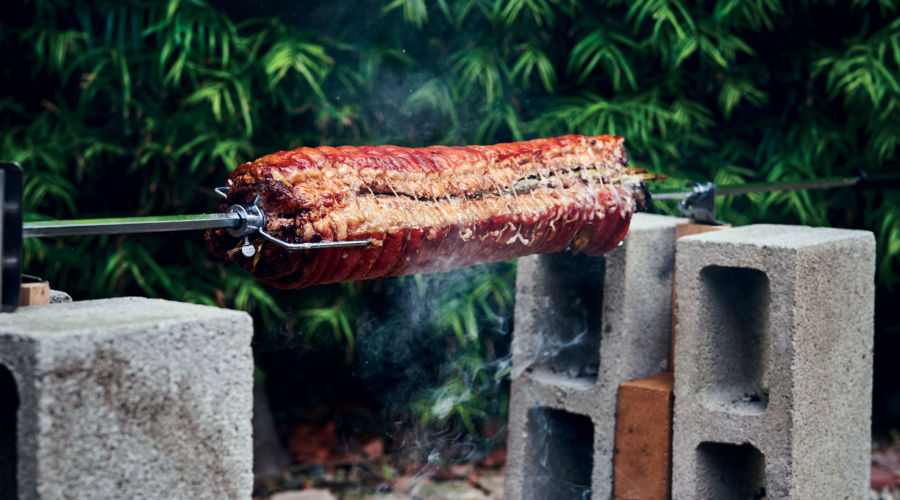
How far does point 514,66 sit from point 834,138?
5.63 ft

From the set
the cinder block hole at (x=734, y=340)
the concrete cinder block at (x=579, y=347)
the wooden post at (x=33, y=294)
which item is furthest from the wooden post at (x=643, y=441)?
the wooden post at (x=33, y=294)

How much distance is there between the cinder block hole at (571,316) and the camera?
2.75 m

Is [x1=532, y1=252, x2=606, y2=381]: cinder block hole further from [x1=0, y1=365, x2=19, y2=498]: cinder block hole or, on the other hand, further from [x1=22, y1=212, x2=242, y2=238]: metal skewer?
[x1=0, y1=365, x2=19, y2=498]: cinder block hole

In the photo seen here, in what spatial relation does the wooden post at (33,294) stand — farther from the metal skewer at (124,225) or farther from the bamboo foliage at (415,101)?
the bamboo foliage at (415,101)

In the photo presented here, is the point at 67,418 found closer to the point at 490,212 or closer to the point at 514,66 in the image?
the point at 490,212

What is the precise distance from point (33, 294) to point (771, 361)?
1.80 m

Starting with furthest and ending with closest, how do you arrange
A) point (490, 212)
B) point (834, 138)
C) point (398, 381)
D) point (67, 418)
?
point (834, 138), point (398, 381), point (490, 212), point (67, 418)

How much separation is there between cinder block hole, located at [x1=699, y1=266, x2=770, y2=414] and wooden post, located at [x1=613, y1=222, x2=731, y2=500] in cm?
14

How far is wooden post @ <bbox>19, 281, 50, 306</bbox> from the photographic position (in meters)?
1.46

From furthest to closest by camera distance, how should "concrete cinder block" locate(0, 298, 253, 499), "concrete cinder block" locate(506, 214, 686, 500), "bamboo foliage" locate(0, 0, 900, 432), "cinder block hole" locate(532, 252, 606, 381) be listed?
"bamboo foliage" locate(0, 0, 900, 432) < "cinder block hole" locate(532, 252, 606, 381) < "concrete cinder block" locate(506, 214, 686, 500) < "concrete cinder block" locate(0, 298, 253, 499)

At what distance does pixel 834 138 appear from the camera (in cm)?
446

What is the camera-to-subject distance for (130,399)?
1262mm

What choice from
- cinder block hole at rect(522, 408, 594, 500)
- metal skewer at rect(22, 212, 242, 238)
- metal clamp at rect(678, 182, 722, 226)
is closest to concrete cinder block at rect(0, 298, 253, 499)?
metal skewer at rect(22, 212, 242, 238)

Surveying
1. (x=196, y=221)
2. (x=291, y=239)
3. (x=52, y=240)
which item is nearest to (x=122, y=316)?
(x=196, y=221)
